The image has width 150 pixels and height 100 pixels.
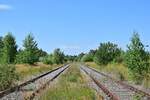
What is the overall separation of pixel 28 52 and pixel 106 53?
15733mm

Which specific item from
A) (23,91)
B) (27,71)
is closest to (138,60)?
(23,91)

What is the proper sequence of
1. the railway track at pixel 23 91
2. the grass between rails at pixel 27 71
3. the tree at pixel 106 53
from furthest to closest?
the tree at pixel 106 53, the grass between rails at pixel 27 71, the railway track at pixel 23 91

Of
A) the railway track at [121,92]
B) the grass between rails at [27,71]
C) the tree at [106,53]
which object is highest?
the tree at [106,53]

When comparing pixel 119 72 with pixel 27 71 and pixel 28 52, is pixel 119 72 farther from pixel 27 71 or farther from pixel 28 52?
pixel 28 52

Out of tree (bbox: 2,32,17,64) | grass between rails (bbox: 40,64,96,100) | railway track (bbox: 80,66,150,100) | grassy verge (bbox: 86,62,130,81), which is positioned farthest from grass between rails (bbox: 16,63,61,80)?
tree (bbox: 2,32,17,64)

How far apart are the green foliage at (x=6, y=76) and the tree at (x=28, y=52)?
2111 inches

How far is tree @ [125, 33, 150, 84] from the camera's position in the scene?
96.6ft

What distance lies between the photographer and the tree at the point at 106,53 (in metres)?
76.3

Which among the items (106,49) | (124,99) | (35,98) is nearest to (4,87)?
(35,98)

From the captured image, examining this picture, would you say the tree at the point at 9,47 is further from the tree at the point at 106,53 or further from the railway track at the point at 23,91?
the railway track at the point at 23,91

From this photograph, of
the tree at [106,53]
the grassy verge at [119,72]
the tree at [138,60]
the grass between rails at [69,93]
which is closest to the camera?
the grass between rails at [69,93]

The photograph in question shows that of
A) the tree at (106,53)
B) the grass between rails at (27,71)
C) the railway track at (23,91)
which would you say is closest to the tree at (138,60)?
the railway track at (23,91)

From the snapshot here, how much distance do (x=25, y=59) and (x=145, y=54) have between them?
173ft

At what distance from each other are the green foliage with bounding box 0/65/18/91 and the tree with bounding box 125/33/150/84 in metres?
8.30
